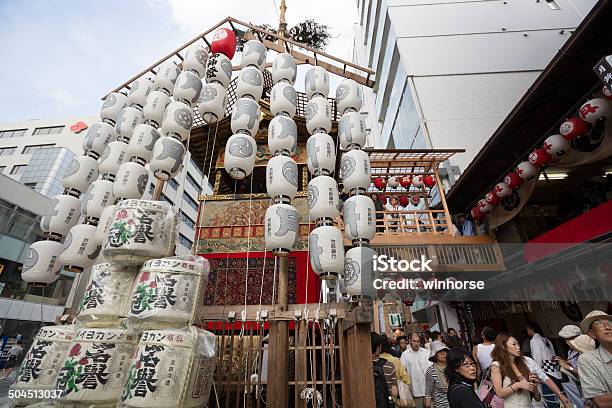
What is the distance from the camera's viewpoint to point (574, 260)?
18.5 feet

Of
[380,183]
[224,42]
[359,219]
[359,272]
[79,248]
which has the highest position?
[224,42]

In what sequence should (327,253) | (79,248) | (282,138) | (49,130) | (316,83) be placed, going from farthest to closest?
(49,130) → (316,83) → (282,138) → (79,248) → (327,253)

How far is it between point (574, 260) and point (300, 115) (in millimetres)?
7444

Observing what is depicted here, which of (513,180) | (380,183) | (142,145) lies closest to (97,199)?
(142,145)

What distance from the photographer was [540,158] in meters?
6.04

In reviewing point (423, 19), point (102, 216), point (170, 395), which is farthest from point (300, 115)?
point (423, 19)

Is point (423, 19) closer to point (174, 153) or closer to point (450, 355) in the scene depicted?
point (174, 153)

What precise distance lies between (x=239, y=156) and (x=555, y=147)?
6513 millimetres

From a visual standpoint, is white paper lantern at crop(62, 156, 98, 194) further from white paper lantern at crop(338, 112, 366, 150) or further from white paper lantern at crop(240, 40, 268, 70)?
white paper lantern at crop(338, 112, 366, 150)

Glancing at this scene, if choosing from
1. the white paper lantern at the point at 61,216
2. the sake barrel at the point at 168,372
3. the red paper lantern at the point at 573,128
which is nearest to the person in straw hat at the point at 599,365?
the sake barrel at the point at 168,372

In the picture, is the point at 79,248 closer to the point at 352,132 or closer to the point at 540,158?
the point at 352,132

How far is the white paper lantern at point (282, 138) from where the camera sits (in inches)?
181

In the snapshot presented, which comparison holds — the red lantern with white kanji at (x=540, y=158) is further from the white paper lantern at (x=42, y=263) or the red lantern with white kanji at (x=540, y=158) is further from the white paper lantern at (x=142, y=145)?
the white paper lantern at (x=42, y=263)

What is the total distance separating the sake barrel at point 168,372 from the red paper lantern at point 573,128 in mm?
7298
